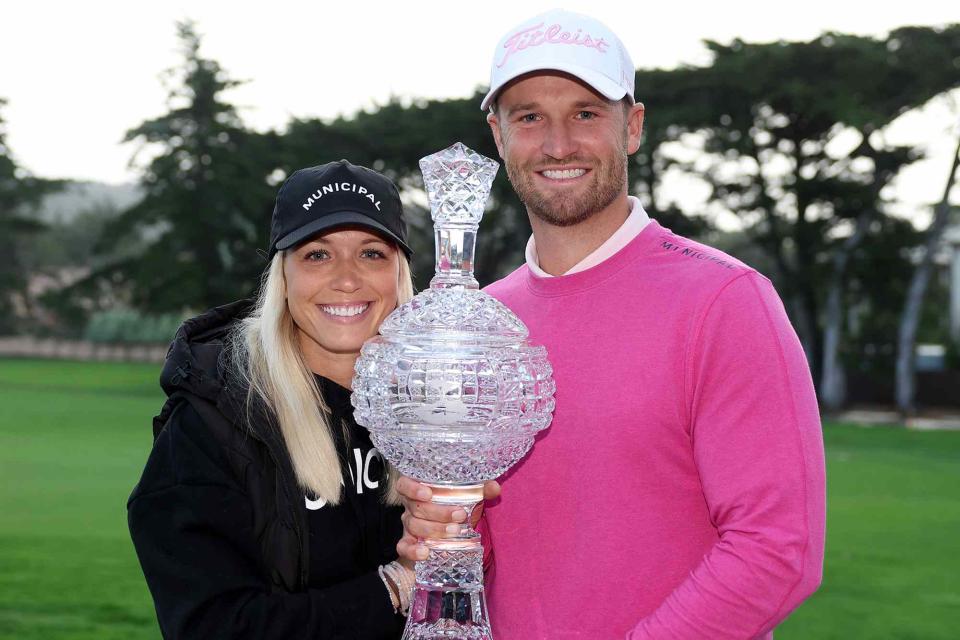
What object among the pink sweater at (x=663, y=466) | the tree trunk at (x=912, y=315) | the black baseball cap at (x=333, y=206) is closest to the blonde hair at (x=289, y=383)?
the black baseball cap at (x=333, y=206)

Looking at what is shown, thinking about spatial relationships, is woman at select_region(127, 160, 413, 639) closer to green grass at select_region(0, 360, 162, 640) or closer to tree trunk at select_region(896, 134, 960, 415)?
green grass at select_region(0, 360, 162, 640)

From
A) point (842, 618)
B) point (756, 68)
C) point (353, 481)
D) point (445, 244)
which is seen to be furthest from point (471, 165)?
point (756, 68)

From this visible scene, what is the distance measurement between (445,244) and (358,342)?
51 cm

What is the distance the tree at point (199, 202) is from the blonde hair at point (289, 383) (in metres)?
35.1

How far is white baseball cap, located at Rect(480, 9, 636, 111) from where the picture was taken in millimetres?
2570

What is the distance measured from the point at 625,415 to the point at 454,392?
391 millimetres

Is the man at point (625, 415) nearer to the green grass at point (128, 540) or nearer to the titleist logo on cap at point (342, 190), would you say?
the titleist logo on cap at point (342, 190)

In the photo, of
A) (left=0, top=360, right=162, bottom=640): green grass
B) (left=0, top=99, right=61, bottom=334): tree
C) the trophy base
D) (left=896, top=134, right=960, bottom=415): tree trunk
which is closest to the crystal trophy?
the trophy base

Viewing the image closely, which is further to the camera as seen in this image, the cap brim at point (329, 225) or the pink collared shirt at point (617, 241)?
the cap brim at point (329, 225)

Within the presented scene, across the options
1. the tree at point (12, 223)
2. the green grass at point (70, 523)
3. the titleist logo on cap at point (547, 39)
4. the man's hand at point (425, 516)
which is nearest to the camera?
the man's hand at point (425, 516)

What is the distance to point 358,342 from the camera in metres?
2.94

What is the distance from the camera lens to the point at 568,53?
258cm

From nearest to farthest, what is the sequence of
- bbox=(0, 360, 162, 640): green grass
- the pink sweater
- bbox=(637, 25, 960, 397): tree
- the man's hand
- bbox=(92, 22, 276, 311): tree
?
the pink sweater
the man's hand
bbox=(0, 360, 162, 640): green grass
bbox=(637, 25, 960, 397): tree
bbox=(92, 22, 276, 311): tree

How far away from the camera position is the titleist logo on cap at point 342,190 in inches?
115
